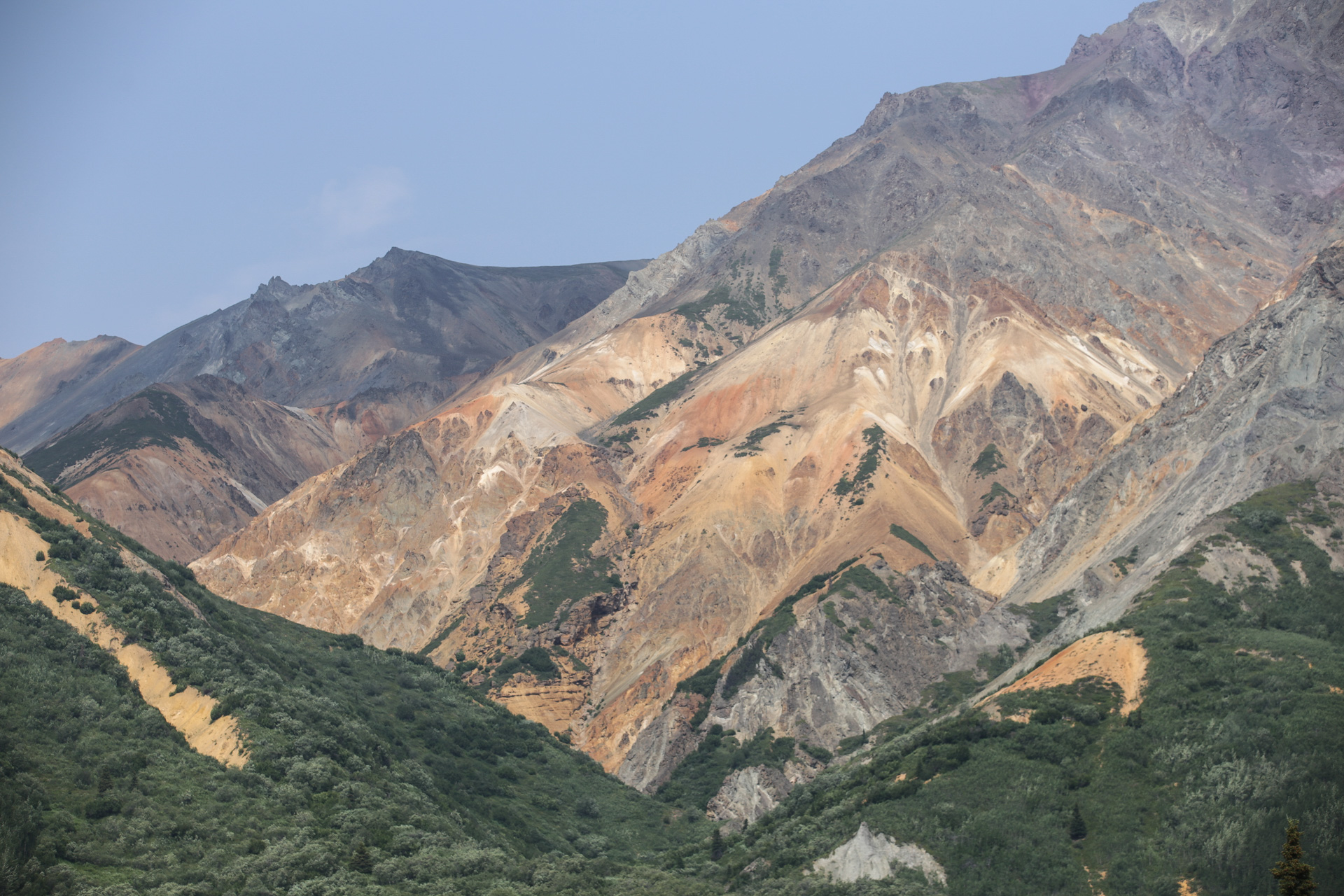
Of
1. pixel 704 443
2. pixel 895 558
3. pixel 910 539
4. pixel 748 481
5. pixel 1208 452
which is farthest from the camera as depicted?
pixel 704 443

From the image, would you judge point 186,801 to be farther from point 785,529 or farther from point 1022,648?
point 785,529

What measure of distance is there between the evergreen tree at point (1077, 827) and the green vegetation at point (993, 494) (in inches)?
2895

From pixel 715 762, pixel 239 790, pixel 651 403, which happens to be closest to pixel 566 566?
pixel 715 762

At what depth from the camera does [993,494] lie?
129 metres

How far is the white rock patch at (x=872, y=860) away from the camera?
56.7 metres

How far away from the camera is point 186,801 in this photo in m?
53.8

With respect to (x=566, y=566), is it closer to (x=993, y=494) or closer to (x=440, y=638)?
(x=440, y=638)

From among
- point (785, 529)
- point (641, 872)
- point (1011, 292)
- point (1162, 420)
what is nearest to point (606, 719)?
point (785, 529)

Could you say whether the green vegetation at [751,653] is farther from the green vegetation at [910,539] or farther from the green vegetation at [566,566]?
the green vegetation at [566,566]

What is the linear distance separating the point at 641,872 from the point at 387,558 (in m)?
90.0

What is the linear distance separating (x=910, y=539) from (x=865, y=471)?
15.6m

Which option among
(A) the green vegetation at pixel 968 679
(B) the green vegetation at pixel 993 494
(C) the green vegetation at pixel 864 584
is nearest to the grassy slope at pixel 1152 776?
(A) the green vegetation at pixel 968 679

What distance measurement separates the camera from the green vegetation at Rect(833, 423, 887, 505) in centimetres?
12850

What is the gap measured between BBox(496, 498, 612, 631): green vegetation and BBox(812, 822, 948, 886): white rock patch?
61.6m
